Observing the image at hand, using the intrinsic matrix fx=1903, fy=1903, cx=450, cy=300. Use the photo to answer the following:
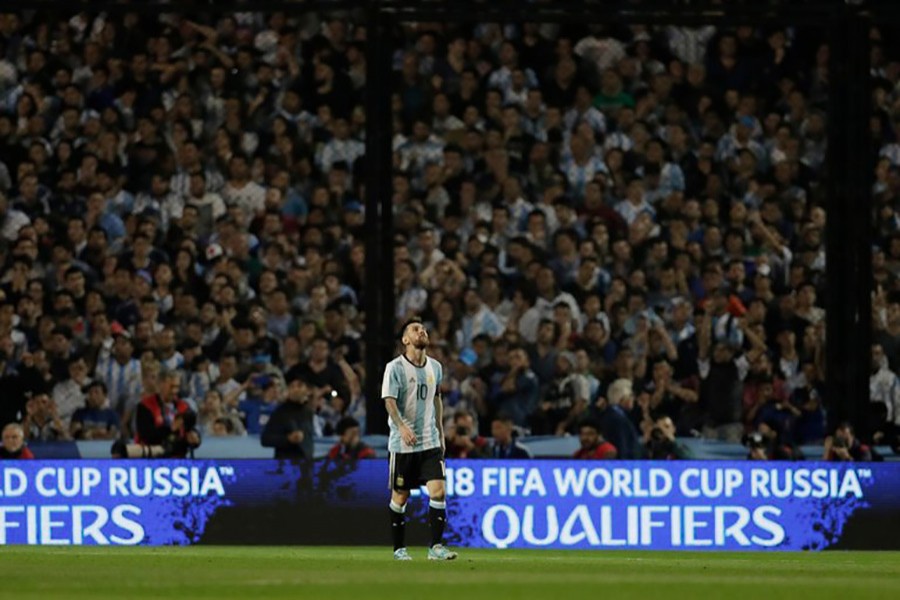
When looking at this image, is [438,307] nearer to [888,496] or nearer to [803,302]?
[803,302]

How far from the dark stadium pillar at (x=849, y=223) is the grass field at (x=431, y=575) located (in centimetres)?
170

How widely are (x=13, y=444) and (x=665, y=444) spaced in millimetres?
4839

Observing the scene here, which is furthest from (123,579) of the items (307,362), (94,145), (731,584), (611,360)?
(94,145)

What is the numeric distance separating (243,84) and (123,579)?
8.09 meters

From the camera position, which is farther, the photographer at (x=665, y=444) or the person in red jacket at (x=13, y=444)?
the photographer at (x=665, y=444)

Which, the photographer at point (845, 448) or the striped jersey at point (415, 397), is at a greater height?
the striped jersey at point (415, 397)

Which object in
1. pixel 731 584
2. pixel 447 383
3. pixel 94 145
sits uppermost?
pixel 94 145

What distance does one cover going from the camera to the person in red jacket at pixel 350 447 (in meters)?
14.2

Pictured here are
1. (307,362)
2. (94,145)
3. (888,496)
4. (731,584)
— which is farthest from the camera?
(94,145)

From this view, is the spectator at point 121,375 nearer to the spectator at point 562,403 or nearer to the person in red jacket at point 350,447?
the person in red jacket at point 350,447

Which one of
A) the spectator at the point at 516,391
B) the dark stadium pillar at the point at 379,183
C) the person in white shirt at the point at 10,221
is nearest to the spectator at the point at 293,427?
the dark stadium pillar at the point at 379,183

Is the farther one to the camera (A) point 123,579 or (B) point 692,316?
(B) point 692,316

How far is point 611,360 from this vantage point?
15.8 metres

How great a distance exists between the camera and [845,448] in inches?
556
